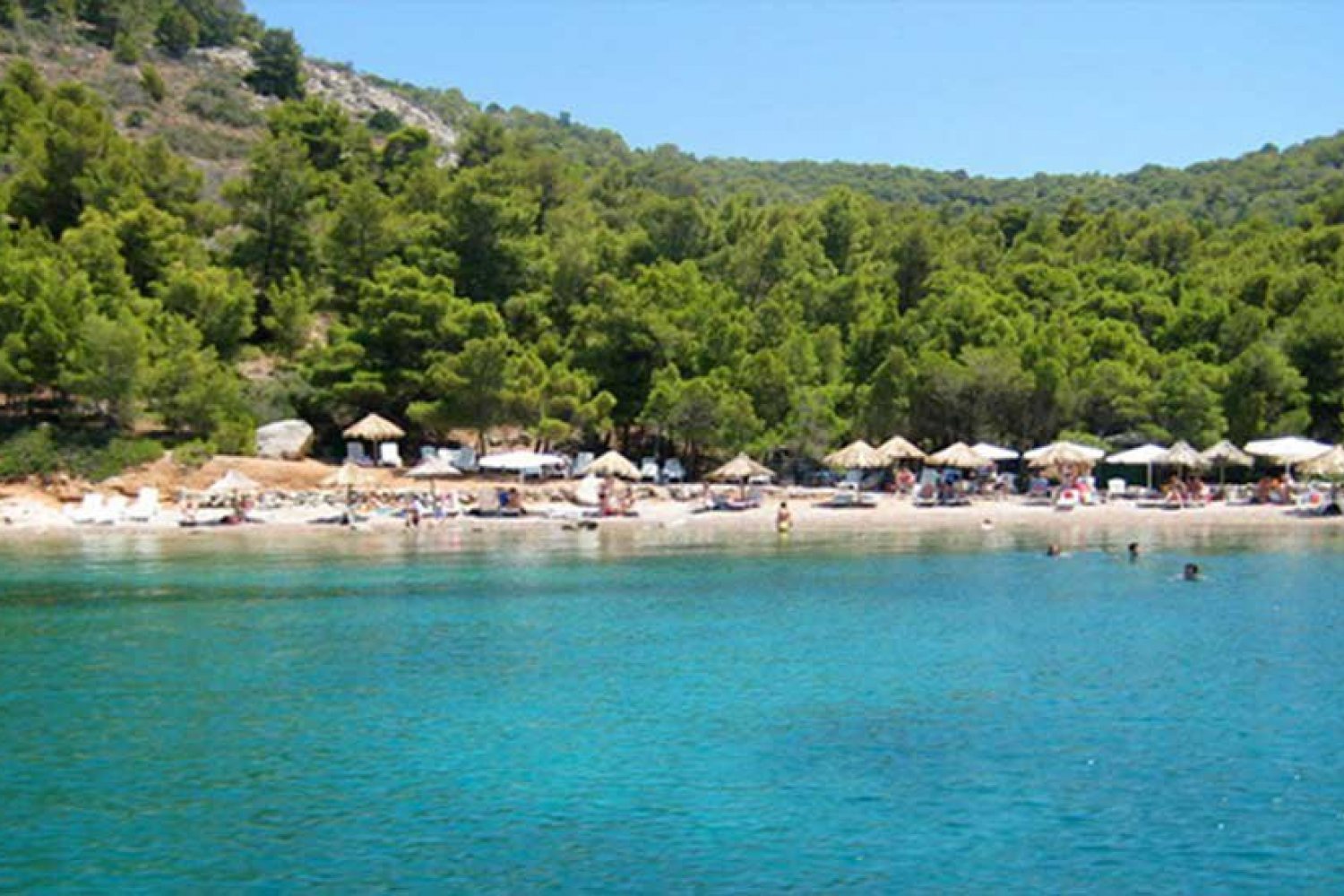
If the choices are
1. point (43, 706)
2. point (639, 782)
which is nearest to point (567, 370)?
point (43, 706)

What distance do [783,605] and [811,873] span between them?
39.1ft

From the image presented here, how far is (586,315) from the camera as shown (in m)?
43.5

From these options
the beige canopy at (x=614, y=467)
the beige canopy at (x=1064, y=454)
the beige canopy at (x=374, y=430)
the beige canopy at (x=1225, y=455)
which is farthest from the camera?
the beige canopy at (x=374, y=430)

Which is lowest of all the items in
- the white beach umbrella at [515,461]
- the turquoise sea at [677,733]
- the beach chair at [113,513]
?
the turquoise sea at [677,733]

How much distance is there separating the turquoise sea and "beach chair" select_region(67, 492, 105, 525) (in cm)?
944

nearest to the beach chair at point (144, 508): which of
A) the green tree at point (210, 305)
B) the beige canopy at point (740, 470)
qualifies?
the green tree at point (210, 305)

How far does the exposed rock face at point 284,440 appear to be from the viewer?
39.2 m

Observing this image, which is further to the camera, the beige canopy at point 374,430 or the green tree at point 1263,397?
the green tree at point 1263,397

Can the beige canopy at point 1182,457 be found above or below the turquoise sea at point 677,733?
above

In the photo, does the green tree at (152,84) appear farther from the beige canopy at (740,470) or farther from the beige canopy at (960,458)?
the beige canopy at (960,458)

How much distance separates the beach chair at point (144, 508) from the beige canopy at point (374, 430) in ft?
19.5

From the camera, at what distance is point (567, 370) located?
4203 cm

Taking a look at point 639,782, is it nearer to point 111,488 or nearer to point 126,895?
point 126,895

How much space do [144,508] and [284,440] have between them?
251 inches
